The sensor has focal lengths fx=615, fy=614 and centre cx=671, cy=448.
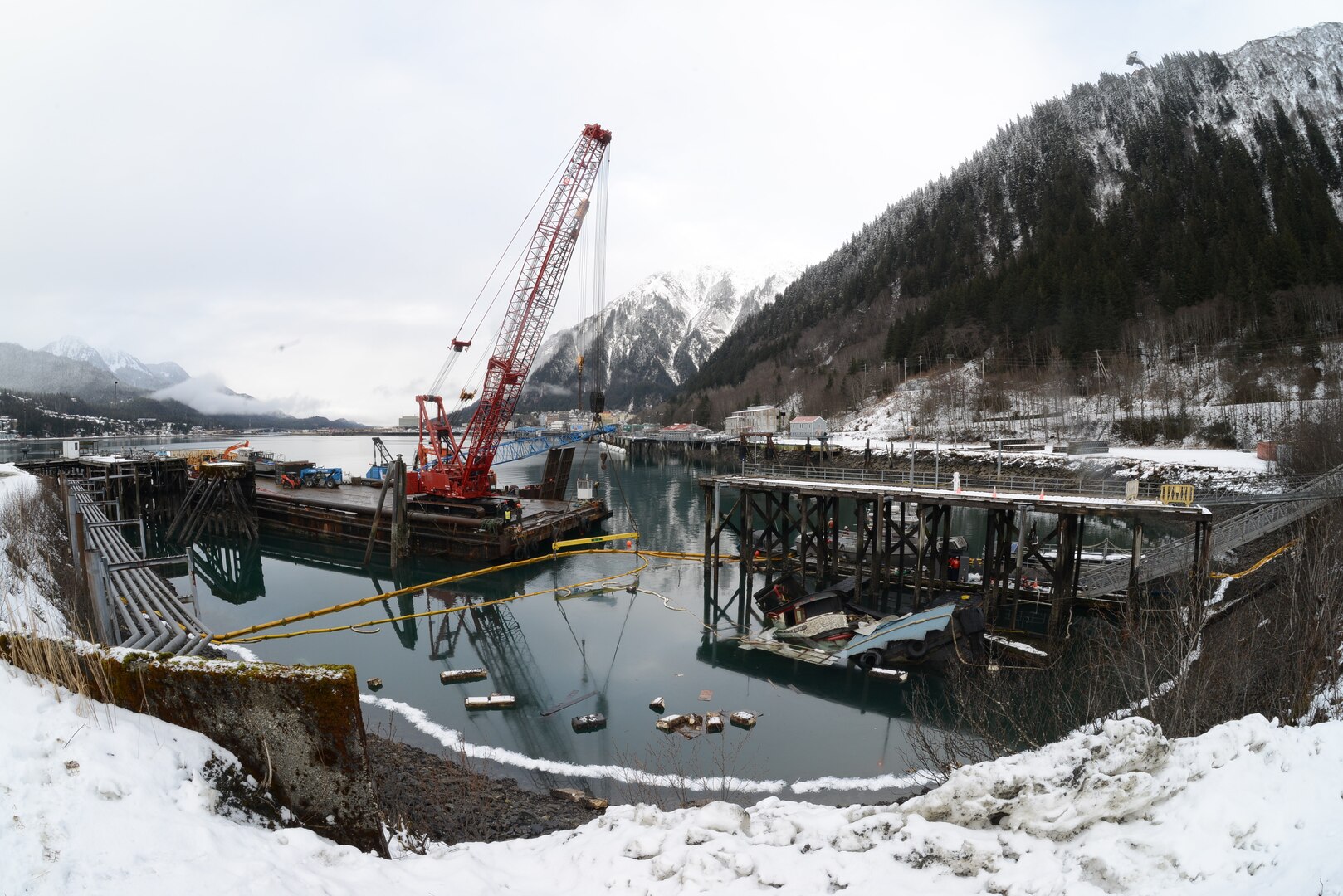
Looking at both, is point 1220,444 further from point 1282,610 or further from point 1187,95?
point 1187,95

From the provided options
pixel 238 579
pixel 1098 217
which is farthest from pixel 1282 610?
pixel 1098 217

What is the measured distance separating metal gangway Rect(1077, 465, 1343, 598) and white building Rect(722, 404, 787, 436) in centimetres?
8166

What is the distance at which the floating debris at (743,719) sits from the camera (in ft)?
49.4

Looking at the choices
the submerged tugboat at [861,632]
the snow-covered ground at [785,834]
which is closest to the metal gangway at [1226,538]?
the submerged tugboat at [861,632]

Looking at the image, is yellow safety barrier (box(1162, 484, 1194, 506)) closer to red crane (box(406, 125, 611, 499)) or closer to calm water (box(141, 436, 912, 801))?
calm water (box(141, 436, 912, 801))

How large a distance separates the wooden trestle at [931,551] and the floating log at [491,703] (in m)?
8.80

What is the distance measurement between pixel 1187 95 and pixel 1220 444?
130 meters

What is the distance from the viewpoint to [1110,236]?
98750mm

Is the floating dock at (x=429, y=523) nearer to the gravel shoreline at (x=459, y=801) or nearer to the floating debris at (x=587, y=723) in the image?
the floating debris at (x=587, y=723)

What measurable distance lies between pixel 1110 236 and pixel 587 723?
11793 cm

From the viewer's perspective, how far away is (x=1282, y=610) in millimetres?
13656

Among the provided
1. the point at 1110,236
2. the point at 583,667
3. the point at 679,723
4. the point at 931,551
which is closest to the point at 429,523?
the point at 583,667

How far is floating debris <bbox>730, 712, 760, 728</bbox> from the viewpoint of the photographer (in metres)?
15.1

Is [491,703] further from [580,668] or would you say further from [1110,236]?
[1110,236]
